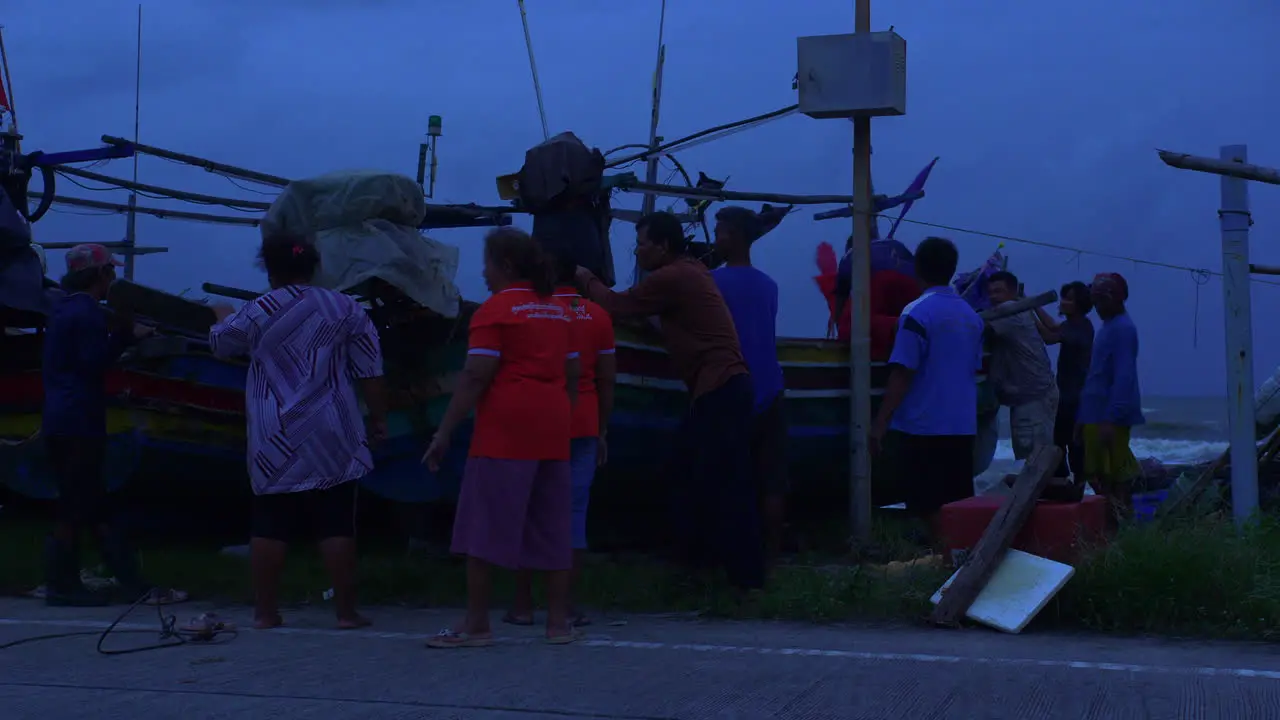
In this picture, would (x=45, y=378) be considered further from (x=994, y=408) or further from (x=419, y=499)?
(x=994, y=408)

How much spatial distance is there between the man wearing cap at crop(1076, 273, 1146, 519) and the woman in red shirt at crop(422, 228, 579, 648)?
4510mm

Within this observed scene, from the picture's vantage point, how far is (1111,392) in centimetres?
891

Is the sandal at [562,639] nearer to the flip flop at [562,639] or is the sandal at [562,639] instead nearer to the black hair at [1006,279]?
the flip flop at [562,639]

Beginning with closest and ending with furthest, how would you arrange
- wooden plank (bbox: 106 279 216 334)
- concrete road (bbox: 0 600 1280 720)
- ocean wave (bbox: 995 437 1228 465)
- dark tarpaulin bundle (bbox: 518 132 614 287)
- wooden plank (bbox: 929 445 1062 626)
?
concrete road (bbox: 0 600 1280 720) → wooden plank (bbox: 929 445 1062 626) → wooden plank (bbox: 106 279 216 334) → dark tarpaulin bundle (bbox: 518 132 614 287) → ocean wave (bbox: 995 437 1228 465)

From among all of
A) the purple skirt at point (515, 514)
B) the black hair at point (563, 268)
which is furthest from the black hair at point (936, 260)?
the purple skirt at point (515, 514)

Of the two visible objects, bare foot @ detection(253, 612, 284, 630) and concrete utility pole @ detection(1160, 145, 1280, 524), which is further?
concrete utility pole @ detection(1160, 145, 1280, 524)

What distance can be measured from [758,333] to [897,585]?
5.01 feet

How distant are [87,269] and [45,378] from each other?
23.3 inches

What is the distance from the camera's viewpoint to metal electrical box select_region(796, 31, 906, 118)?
8.17 metres

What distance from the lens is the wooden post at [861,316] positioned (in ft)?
27.1

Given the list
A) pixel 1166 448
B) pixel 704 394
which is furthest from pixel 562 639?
pixel 1166 448

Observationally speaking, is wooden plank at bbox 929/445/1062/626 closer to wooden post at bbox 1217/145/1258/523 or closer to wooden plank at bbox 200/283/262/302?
wooden post at bbox 1217/145/1258/523

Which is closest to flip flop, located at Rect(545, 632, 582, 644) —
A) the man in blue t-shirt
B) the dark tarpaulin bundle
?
the man in blue t-shirt

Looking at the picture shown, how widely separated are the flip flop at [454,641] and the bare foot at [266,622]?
940 mm
